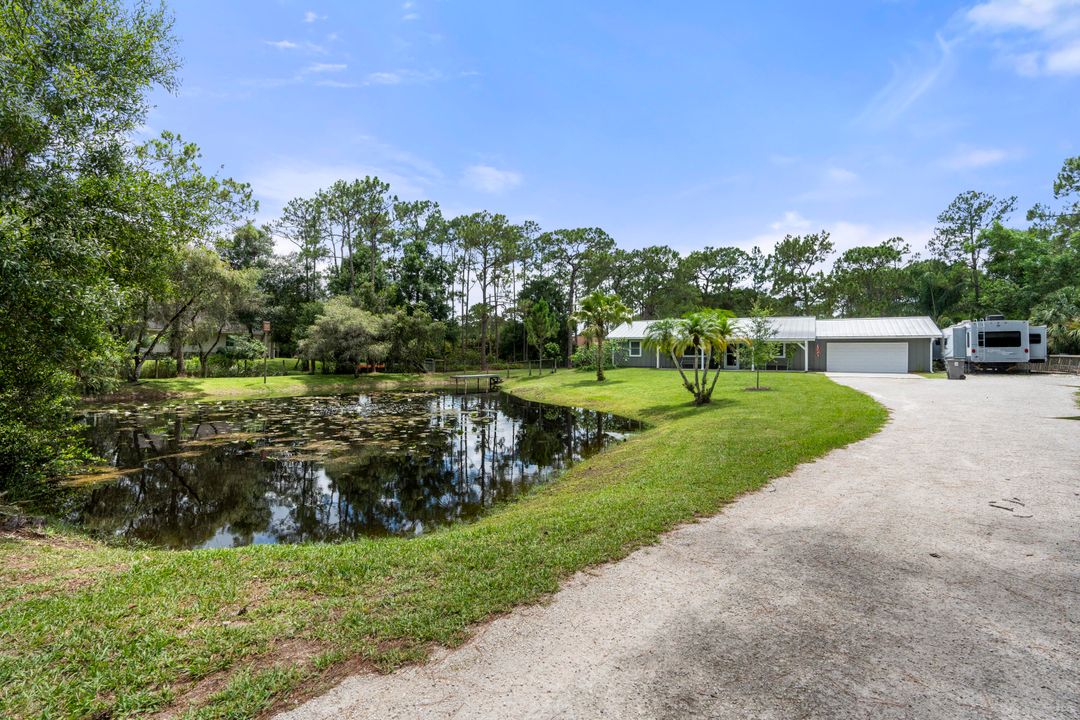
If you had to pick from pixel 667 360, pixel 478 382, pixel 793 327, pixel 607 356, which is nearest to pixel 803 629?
pixel 478 382

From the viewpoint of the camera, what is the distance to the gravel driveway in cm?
257

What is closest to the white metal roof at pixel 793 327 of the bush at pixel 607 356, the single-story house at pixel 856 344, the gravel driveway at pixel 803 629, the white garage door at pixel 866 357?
the single-story house at pixel 856 344

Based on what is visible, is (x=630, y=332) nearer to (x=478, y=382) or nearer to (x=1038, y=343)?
(x=478, y=382)

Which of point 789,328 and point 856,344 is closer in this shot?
point 856,344

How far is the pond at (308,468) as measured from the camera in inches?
301

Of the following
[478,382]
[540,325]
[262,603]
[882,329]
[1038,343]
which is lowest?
[478,382]

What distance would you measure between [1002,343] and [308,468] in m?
30.3

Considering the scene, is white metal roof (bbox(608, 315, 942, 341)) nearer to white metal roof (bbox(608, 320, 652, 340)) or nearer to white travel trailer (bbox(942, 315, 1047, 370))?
white travel trailer (bbox(942, 315, 1047, 370))

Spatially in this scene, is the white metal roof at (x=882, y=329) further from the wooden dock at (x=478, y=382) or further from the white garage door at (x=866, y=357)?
the wooden dock at (x=478, y=382)

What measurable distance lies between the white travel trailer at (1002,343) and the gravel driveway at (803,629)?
76.1 feet

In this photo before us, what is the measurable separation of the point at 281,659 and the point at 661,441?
9.67m

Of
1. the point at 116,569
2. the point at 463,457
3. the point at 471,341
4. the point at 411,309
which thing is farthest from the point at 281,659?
the point at 471,341

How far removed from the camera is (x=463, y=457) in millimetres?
12125

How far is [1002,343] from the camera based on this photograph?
76.7 ft
